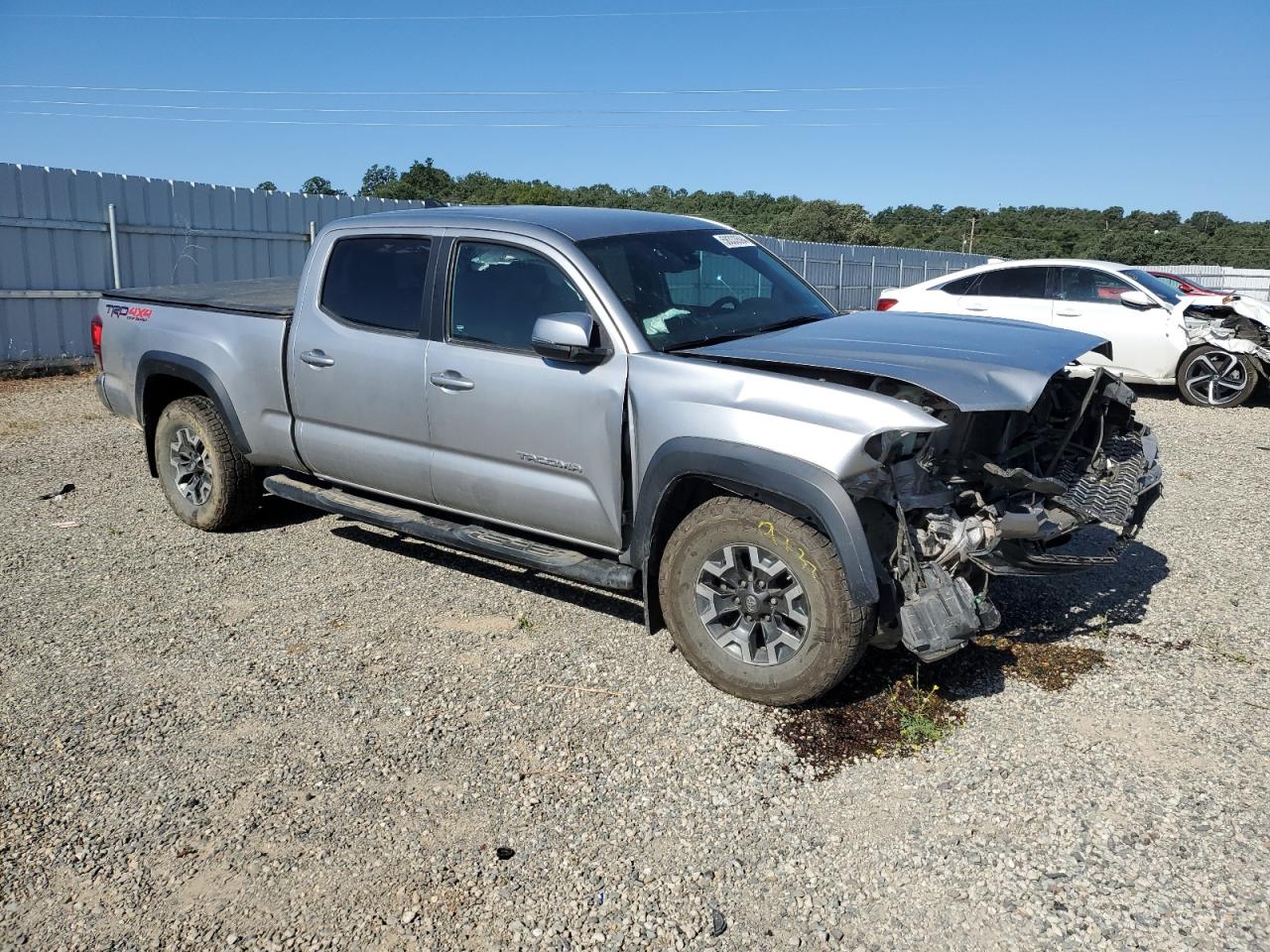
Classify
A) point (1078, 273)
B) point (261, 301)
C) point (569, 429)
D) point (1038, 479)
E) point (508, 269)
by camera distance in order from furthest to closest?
point (1078, 273)
point (261, 301)
point (508, 269)
point (569, 429)
point (1038, 479)

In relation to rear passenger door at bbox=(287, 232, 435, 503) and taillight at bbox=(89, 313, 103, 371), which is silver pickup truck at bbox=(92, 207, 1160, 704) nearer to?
rear passenger door at bbox=(287, 232, 435, 503)

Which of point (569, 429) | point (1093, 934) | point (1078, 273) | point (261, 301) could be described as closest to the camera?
point (1093, 934)

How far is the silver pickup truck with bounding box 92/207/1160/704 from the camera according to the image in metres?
3.84

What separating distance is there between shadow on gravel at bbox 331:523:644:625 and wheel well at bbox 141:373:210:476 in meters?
1.30

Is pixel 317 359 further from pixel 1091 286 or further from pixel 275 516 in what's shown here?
pixel 1091 286

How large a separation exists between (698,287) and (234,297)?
3213 millimetres

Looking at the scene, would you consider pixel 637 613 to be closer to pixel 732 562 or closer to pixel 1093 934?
pixel 732 562

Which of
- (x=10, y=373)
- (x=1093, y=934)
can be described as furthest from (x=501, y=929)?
(x=10, y=373)

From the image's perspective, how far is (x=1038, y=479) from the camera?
402 centimetres

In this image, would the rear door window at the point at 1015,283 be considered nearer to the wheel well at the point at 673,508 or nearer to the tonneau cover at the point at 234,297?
the tonneau cover at the point at 234,297

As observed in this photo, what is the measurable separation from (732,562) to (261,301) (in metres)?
3.62

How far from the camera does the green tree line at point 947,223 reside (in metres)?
38.7

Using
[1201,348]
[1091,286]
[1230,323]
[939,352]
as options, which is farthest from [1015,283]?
[939,352]

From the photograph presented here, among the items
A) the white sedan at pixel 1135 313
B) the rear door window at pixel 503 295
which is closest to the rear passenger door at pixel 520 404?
the rear door window at pixel 503 295
